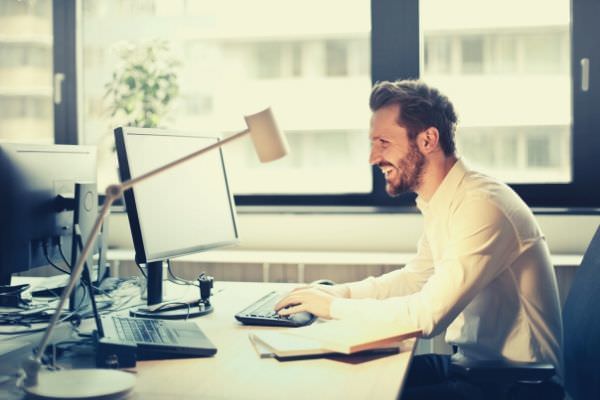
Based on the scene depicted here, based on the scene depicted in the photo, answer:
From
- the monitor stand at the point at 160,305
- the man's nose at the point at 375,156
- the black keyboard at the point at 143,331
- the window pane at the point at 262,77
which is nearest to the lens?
the black keyboard at the point at 143,331

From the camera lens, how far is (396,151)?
6.72ft

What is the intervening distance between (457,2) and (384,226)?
107 cm

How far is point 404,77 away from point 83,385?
7.91ft

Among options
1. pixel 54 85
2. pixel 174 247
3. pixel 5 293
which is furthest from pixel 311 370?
pixel 54 85

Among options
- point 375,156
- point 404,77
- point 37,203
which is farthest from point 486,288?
point 404,77

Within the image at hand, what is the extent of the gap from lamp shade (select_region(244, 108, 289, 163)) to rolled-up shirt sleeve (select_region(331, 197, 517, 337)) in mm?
495

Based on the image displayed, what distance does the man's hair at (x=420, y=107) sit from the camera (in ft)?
6.64

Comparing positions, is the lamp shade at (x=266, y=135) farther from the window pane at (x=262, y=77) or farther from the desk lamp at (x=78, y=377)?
the window pane at (x=262, y=77)

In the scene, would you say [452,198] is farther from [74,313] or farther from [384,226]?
[384,226]

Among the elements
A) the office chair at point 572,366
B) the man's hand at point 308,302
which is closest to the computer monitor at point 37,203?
the man's hand at point 308,302

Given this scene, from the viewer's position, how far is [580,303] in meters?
1.81

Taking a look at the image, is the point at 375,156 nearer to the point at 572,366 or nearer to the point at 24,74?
the point at 572,366

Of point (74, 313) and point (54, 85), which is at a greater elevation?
point (54, 85)

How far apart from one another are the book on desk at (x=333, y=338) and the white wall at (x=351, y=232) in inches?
62.1
